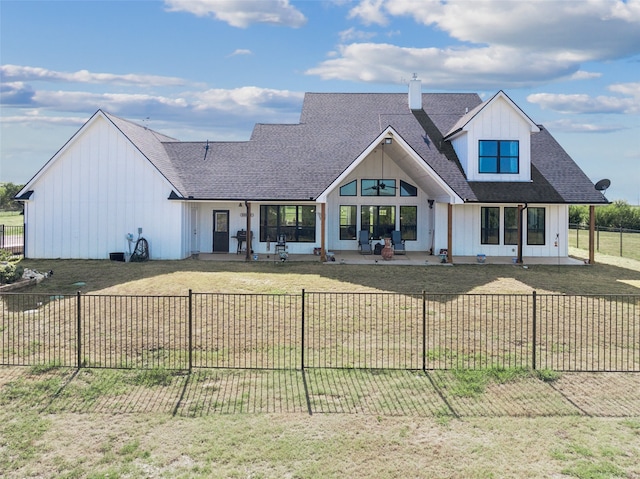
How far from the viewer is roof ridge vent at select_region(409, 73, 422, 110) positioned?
29.7 metres

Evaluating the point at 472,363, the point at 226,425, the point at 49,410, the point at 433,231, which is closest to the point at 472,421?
the point at 472,363

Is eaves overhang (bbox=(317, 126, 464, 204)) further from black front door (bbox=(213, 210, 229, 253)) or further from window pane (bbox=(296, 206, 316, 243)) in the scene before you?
black front door (bbox=(213, 210, 229, 253))

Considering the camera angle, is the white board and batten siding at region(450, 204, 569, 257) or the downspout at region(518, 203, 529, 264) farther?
the white board and batten siding at region(450, 204, 569, 257)

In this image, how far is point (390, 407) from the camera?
7.47 m

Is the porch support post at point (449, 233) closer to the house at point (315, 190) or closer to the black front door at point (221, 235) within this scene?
the house at point (315, 190)

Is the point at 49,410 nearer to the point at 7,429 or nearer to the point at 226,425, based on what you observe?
the point at 7,429

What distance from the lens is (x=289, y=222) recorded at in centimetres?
2481

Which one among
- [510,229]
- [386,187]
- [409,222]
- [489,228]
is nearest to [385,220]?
[409,222]

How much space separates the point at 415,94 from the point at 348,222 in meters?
9.27

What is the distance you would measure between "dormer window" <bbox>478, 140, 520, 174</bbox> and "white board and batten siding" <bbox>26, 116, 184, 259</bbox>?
13843 mm

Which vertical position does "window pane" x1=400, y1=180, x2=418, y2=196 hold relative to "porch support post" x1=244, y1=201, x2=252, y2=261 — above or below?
above

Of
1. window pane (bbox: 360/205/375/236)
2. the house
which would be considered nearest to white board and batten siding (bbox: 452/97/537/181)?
the house

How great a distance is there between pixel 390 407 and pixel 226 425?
2.34 metres

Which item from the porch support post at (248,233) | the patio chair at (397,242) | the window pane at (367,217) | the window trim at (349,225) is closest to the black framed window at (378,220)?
the window pane at (367,217)
